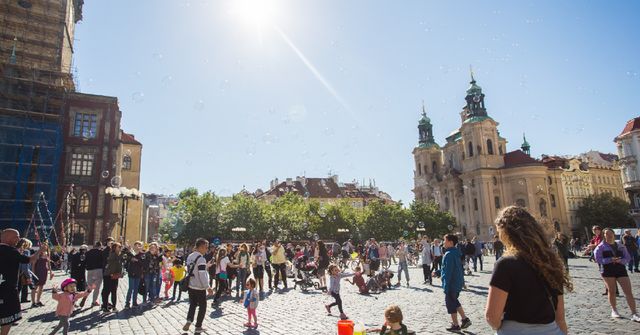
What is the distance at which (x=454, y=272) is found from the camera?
8.67 meters

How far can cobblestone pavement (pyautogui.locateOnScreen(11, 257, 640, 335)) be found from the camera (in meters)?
9.09

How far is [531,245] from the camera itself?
3350 mm

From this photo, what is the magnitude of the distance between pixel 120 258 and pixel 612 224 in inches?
3557

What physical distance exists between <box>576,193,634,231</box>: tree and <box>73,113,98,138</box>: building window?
83.6 meters

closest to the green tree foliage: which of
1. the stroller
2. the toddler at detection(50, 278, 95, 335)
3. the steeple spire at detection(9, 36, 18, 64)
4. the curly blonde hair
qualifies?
the steeple spire at detection(9, 36, 18, 64)

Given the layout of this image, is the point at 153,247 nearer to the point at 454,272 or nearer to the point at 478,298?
the point at 454,272

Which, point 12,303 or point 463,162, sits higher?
point 463,162

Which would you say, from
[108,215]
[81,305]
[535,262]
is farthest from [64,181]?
[535,262]

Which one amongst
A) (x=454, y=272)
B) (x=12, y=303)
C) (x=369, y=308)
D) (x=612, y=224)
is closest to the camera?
(x=12, y=303)

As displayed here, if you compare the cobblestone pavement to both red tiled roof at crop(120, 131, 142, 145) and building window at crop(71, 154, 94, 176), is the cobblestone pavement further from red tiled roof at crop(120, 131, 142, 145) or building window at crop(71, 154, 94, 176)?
red tiled roof at crop(120, 131, 142, 145)

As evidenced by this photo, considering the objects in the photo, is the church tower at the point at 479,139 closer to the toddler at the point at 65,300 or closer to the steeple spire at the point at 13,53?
the steeple spire at the point at 13,53

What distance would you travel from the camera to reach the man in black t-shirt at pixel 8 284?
6562 mm

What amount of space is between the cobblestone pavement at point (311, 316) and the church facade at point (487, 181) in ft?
196

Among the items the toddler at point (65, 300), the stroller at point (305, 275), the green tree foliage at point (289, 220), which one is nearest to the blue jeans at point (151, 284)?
the toddler at point (65, 300)
